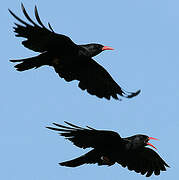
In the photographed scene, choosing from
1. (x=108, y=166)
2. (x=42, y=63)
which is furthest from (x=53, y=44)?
(x=108, y=166)

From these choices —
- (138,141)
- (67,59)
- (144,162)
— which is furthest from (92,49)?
(144,162)

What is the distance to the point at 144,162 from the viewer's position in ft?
62.6

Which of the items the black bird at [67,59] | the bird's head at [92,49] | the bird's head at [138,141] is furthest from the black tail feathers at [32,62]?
the bird's head at [138,141]

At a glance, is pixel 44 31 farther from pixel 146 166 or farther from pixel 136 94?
pixel 146 166

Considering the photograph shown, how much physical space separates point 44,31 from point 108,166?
324cm

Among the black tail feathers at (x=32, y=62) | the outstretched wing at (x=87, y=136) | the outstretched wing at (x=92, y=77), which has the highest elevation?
the outstretched wing at (x=92, y=77)

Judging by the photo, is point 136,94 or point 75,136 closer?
point 75,136

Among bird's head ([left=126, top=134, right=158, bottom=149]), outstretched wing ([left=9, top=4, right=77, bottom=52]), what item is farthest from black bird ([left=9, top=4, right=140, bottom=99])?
bird's head ([left=126, top=134, right=158, bottom=149])

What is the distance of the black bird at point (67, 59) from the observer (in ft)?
57.0

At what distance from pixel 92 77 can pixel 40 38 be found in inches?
89.8

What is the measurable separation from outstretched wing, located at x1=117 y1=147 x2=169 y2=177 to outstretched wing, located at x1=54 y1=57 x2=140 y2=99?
133cm

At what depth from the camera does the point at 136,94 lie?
19.0 m

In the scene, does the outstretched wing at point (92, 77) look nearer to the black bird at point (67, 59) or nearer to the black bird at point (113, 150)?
the black bird at point (67, 59)

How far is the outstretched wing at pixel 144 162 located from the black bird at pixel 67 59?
1.34 meters
